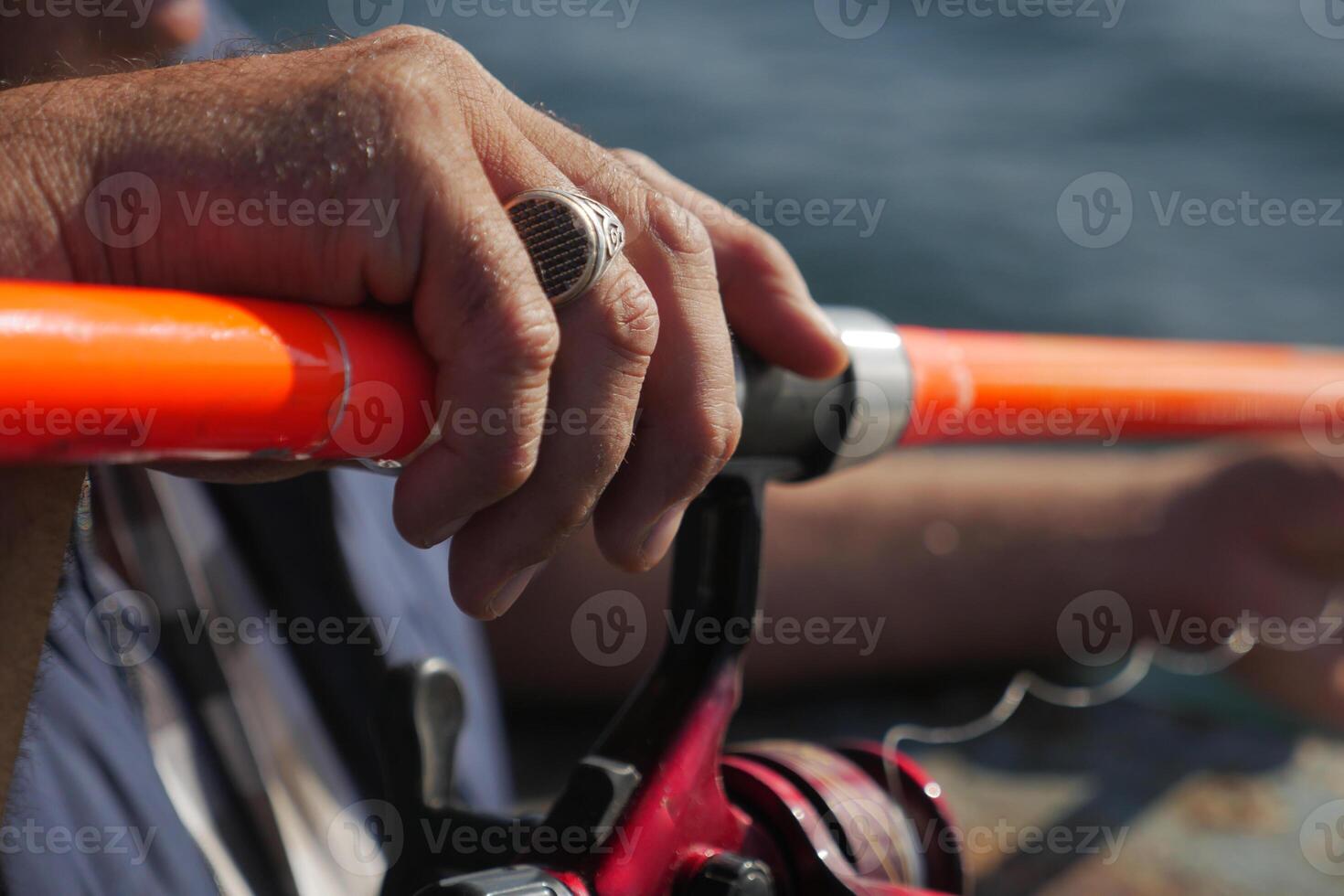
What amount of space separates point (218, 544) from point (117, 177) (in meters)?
0.62

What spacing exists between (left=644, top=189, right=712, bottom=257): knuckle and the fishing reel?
3.1 inches

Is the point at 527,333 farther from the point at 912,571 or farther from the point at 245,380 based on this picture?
the point at 912,571

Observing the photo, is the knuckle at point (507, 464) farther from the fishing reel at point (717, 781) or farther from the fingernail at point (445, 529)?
the fishing reel at point (717, 781)

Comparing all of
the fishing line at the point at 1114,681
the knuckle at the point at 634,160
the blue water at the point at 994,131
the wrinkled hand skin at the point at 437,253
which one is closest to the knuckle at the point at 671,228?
the wrinkled hand skin at the point at 437,253

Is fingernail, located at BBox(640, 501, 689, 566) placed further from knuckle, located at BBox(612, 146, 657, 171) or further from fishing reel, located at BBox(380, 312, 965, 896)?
knuckle, located at BBox(612, 146, 657, 171)

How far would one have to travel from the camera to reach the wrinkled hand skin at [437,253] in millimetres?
511

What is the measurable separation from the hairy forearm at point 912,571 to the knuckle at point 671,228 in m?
0.95

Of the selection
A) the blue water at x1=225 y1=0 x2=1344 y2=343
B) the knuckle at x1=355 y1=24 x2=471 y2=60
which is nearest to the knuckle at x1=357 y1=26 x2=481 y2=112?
the knuckle at x1=355 y1=24 x2=471 y2=60

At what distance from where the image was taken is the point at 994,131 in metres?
3.18

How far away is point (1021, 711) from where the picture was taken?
1427 mm

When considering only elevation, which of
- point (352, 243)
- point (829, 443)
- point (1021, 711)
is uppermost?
point (352, 243)

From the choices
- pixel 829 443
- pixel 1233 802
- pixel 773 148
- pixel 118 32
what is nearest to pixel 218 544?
pixel 118 32

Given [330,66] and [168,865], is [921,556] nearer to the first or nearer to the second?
[168,865]

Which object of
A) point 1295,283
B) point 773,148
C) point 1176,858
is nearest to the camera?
Result: point 1176,858
